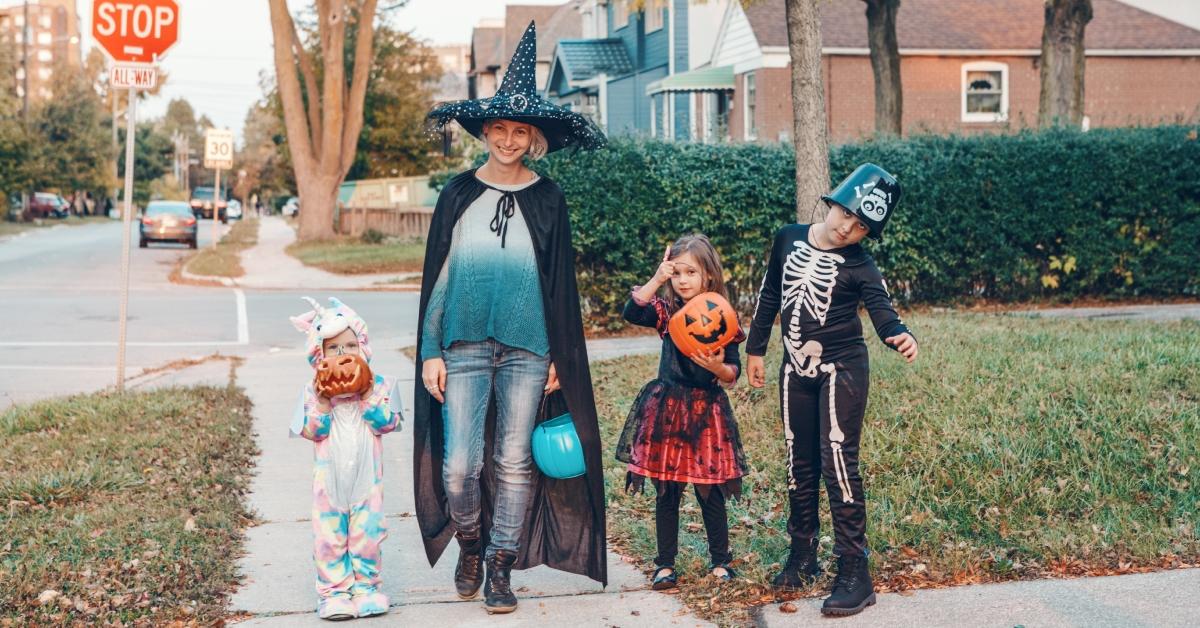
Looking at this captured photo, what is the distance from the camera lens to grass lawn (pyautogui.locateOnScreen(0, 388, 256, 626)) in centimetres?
493

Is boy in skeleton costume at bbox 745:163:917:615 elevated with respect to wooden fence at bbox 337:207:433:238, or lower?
lower

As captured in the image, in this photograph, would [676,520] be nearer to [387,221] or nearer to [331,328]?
[331,328]

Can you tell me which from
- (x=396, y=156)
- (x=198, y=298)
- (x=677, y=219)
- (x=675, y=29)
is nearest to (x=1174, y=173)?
(x=677, y=219)

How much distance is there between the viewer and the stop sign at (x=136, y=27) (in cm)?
984

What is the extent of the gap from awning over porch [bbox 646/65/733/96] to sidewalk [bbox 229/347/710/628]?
23.3 metres

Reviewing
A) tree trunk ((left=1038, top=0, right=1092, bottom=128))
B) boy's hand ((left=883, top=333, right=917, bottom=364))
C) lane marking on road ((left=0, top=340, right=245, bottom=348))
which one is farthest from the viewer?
tree trunk ((left=1038, top=0, right=1092, bottom=128))

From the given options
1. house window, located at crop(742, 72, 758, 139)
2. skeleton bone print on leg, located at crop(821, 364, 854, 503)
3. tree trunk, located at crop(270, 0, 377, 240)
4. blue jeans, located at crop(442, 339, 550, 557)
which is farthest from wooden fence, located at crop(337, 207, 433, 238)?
skeleton bone print on leg, located at crop(821, 364, 854, 503)

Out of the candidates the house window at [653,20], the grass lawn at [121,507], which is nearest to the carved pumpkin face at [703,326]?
the grass lawn at [121,507]

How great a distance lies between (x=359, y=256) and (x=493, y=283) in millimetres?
25171

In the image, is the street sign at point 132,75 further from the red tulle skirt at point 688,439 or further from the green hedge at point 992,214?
the red tulle skirt at point 688,439

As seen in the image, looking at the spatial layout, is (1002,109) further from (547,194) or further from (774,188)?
(547,194)

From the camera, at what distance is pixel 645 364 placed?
10562 millimetres

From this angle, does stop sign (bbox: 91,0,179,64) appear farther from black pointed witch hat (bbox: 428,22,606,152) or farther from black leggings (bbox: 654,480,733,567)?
black leggings (bbox: 654,480,733,567)

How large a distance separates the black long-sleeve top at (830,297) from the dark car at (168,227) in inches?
1396
